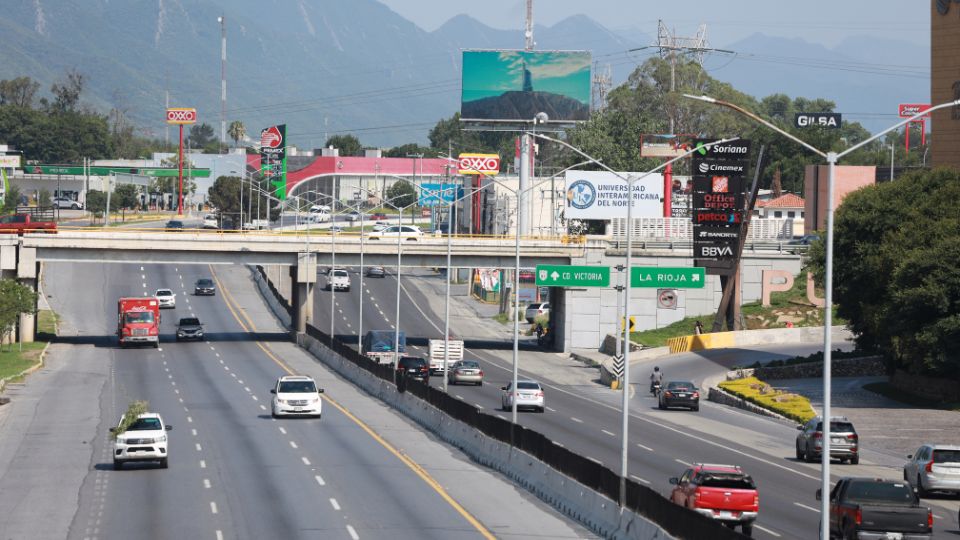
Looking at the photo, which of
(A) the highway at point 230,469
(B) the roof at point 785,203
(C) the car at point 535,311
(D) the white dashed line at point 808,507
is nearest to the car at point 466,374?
(A) the highway at point 230,469

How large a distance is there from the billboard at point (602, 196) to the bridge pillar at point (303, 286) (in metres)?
19.5

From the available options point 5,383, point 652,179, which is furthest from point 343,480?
point 652,179

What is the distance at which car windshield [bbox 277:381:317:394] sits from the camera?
59.3 meters

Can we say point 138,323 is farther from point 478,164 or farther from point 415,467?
point 478,164

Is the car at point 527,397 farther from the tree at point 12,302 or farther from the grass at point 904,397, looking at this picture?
the tree at point 12,302

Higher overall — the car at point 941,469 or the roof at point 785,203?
the roof at point 785,203

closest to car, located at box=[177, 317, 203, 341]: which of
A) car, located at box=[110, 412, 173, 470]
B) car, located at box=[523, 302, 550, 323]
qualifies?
car, located at box=[523, 302, 550, 323]

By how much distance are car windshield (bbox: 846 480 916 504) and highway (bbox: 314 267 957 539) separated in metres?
2.60

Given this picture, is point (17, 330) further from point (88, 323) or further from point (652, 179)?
point (652, 179)

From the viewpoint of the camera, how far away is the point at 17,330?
94750mm

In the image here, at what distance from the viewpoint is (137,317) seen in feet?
307

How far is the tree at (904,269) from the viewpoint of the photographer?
66.2 metres

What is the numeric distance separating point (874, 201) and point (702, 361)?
16815mm

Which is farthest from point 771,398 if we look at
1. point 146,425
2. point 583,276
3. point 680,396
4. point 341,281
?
point 341,281
